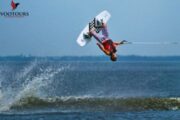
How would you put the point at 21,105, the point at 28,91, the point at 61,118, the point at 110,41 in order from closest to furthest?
the point at 110,41 → the point at 61,118 → the point at 21,105 → the point at 28,91

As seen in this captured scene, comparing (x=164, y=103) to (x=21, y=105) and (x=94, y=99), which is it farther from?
(x=21, y=105)

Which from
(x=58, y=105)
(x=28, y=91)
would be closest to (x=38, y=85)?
(x=28, y=91)

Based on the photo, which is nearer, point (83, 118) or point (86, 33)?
point (86, 33)

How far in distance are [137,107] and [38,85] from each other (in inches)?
348

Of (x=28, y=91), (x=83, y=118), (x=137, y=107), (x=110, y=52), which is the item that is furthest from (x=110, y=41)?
(x=28, y=91)

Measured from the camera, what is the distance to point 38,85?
48.2m

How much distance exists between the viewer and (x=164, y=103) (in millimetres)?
44406

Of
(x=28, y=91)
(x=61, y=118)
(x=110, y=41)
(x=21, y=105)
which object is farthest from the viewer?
(x=28, y=91)

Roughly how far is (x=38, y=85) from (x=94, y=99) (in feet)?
15.8

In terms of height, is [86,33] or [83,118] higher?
[86,33]

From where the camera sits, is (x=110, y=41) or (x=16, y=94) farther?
(x=16, y=94)

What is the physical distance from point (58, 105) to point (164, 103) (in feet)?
23.9

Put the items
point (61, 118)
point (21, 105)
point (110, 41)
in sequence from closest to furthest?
point (110, 41), point (61, 118), point (21, 105)

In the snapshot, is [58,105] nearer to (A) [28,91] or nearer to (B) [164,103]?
(A) [28,91]
